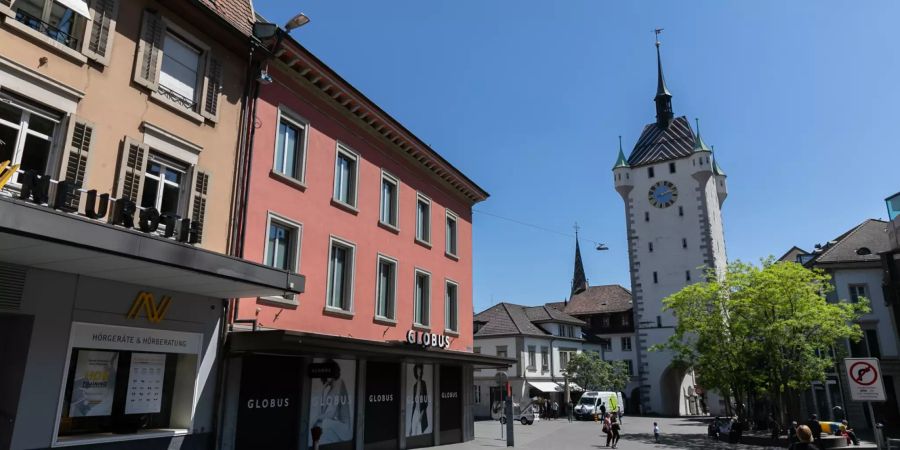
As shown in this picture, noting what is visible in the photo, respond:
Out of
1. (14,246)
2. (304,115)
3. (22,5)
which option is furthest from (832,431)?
(22,5)

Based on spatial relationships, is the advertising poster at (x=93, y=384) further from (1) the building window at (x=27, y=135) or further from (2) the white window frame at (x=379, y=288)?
(2) the white window frame at (x=379, y=288)

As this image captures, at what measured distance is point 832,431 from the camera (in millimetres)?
20828

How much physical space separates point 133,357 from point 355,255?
25.6 feet

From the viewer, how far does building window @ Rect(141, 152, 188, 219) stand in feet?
42.2

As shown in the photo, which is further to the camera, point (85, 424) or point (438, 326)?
point (438, 326)

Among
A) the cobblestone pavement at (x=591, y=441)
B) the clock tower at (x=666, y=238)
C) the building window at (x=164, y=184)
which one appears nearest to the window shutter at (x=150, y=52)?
the building window at (x=164, y=184)

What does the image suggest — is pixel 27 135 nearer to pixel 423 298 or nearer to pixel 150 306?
pixel 150 306

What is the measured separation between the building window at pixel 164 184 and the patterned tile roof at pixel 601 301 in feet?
204

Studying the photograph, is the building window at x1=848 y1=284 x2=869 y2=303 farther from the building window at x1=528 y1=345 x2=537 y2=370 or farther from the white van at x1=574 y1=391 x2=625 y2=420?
the building window at x1=528 y1=345 x2=537 y2=370

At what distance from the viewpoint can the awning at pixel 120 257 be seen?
28.3 feet

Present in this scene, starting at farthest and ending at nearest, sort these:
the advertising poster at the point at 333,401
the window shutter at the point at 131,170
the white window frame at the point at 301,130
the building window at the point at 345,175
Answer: the building window at the point at 345,175, the advertising poster at the point at 333,401, the white window frame at the point at 301,130, the window shutter at the point at 131,170

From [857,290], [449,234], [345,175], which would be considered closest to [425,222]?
[449,234]

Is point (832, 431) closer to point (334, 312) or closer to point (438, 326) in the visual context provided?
point (438, 326)

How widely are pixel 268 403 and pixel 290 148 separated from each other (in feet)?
24.1
